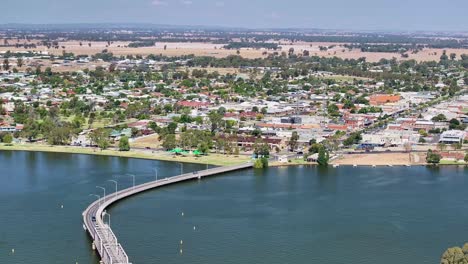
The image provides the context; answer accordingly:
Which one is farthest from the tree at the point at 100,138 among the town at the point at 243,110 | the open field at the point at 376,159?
the open field at the point at 376,159

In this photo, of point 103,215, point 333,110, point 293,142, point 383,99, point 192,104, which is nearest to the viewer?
point 103,215

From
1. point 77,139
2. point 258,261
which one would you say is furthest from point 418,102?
point 258,261

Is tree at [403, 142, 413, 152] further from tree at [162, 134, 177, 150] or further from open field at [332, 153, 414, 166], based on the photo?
tree at [162, 134, 177, 150]

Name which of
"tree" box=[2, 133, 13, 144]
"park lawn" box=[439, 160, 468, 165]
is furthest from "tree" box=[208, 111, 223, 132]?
"park lawn" box=[439, 160, 468, 165]

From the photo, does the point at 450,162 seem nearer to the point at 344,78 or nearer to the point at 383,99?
the point at 383,99

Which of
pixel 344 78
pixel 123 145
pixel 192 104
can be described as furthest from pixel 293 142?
pixel 344 78
